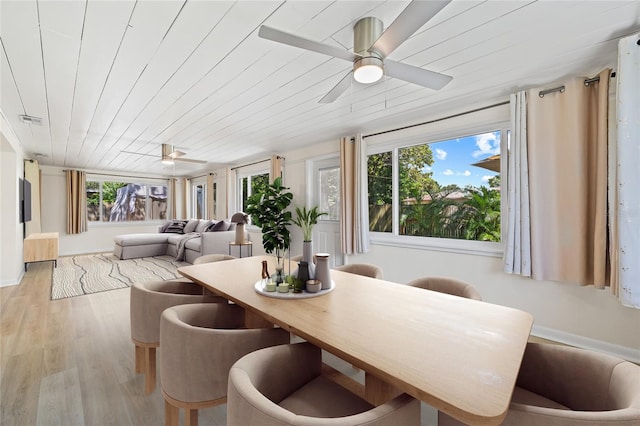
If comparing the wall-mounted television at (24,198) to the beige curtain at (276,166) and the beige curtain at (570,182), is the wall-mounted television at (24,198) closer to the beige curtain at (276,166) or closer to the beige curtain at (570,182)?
the beige curtain at (276,166)

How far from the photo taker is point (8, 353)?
221 cm

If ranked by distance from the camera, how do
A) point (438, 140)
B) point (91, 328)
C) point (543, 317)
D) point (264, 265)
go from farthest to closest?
point (438, 140)
point (91, 328)
point (543, 317)
point (264, 265)

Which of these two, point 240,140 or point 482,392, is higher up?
point 240,140

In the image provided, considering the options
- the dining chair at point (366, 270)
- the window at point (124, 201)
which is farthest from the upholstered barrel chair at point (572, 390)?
the window at point (124, 201)

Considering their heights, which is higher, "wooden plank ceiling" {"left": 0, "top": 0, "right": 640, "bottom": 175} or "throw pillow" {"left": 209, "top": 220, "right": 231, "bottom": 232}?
"wooden plank ceiling" {"left": 0, "top": 0, "right": 640, "bottom": 175}

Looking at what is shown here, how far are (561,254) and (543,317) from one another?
62 centimetres

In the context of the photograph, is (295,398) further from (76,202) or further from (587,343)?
(76,202)

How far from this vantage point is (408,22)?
122cm

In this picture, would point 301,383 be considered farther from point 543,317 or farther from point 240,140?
point 240,140

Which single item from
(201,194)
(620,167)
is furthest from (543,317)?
(201,194)

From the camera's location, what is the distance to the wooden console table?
4.84 m

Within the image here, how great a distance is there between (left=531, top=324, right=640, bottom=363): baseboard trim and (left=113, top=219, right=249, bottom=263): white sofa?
186 inches

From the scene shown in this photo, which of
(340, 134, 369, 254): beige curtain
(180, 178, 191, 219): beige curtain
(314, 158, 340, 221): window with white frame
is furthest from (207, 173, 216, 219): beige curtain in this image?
(340, 134, 369, 254): beige curtain

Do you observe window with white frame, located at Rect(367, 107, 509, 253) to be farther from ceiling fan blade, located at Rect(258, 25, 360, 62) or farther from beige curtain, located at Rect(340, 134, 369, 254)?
ceiling fan blade, located at Rect(258, 25, 360, 62)
